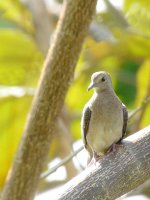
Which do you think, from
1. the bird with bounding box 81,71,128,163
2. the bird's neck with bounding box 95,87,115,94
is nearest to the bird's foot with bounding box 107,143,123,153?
the bird with bounding box 81,71,128,163

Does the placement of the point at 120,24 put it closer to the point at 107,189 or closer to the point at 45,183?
the point at 45,183

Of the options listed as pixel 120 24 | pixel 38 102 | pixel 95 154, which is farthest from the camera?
pixel 120 24

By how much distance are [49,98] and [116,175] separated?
4.50 feet

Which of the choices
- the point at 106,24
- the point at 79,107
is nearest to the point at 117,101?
the point at 106,24

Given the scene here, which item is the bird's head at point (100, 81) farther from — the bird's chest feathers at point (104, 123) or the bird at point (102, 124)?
the bird's chest feathers at point (104, 123)

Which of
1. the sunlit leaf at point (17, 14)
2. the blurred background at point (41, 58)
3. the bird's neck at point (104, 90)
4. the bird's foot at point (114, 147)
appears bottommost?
the bird's foot at point (114, 147)

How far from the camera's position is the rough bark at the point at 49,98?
536 cm

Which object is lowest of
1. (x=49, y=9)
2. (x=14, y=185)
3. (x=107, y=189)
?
(x=107, y=189)

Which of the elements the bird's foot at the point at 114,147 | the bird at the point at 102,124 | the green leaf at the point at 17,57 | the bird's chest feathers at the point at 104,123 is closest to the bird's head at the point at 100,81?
the bird at the point at 102,124

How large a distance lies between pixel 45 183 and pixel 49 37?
1238 mm

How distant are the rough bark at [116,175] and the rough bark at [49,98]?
119cm

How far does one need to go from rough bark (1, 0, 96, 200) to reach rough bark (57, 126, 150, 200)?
3.89ft

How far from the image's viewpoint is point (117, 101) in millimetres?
5164

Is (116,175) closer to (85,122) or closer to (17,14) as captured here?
(85,122)
